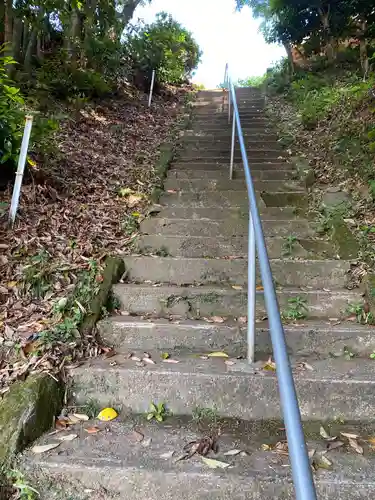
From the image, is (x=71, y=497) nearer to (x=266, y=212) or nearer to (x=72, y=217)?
(x=72, y=217)

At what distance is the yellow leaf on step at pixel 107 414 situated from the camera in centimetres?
201

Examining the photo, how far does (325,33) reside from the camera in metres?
8.37

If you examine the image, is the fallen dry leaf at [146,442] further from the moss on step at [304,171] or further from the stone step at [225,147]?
the stone step at [225,147]

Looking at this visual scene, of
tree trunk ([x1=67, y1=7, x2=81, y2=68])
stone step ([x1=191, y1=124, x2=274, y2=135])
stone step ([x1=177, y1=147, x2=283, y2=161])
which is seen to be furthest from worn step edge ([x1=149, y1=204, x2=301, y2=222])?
tree trunk ([x1=67, y1=7, x2=81, y2=68])

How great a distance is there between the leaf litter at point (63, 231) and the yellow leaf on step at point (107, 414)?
1.02 feet

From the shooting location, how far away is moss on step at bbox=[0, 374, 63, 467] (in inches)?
68.6

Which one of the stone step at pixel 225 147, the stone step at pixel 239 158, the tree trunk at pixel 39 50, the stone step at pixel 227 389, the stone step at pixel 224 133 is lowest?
the stone step at pixel 227 389

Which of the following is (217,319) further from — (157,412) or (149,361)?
(157,412)

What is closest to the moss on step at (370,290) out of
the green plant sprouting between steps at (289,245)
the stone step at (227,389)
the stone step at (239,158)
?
the stone step at (227,389)

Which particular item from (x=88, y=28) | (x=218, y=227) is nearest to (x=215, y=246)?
(x=218, y=227)

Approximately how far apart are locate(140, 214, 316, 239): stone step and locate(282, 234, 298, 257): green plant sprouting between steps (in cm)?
24

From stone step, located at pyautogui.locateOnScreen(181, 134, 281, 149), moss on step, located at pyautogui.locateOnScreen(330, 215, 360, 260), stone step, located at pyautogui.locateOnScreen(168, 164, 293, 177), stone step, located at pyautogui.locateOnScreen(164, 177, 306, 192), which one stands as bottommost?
moss on step, located at pyautogui.locateOnScreen(330, 215, 360, 260)

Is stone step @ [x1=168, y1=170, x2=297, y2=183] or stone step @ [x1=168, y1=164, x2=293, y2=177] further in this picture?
stone step @ [x1=168, y1=164, x2=293, y2=177]

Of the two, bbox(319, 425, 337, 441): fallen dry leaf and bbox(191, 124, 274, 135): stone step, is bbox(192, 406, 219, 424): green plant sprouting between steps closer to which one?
bbox(319, 425, 337, 441): fallen dry leaf
